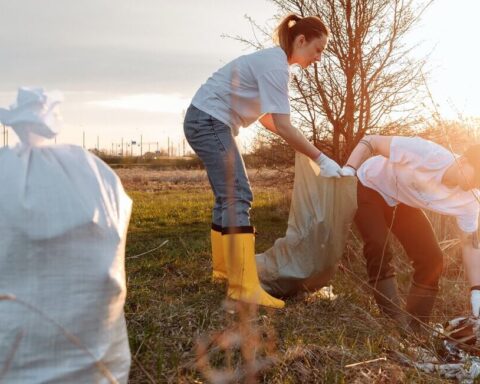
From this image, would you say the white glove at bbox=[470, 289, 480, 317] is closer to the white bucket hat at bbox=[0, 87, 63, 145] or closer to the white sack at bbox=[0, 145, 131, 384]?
the white sack at bbox=[0, 145, 131, 384]

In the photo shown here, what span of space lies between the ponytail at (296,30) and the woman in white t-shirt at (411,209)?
0.63 meters

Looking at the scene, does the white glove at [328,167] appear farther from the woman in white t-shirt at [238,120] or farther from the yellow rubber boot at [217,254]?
the yellow rubber boot at [217,254]

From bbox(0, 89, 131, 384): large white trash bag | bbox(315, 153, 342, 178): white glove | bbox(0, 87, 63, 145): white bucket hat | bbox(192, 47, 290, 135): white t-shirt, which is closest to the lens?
bbox(0, 89, 131, 384): large white trash bag

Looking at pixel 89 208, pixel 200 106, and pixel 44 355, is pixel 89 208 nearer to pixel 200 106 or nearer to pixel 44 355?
pixel 44 355

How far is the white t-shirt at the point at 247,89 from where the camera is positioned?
304 cm

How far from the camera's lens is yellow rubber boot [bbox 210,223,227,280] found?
3.45 metres

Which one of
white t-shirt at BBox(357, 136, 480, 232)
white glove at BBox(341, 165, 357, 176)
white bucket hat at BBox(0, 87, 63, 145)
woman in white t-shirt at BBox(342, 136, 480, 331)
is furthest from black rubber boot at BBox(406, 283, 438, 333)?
white bucket hat at BBox(0, 87, 63, 145)

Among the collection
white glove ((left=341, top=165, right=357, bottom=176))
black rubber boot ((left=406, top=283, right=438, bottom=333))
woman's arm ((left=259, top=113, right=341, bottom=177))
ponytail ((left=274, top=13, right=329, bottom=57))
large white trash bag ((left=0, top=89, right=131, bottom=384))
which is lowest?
black rubber boot ((left=406, top=283, right=438, bottom=333))

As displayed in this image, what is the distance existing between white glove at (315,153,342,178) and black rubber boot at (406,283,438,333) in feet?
2.36

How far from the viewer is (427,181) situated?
10.0 feet

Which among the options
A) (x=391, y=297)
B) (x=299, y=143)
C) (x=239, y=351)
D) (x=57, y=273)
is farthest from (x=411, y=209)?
(x=57, y=273)

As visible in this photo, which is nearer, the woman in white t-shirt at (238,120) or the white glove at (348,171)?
the woman in white t-shirt at (238,120)

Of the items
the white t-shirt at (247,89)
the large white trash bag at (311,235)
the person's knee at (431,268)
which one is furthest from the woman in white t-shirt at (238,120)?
the person's knee at (431,268)

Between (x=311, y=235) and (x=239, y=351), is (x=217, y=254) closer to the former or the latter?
(x=311, y=235)
